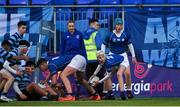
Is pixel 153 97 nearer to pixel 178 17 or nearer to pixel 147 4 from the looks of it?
pixel 178 17

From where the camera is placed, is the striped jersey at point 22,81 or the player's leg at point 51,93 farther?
the striped jersey at point 22,81

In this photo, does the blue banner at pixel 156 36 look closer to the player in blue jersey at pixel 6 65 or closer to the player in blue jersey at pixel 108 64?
the player in blue jersey at pixel 108 64

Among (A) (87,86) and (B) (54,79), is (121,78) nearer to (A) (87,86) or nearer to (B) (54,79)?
(A) (87,86)

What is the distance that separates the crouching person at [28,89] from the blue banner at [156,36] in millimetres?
2840

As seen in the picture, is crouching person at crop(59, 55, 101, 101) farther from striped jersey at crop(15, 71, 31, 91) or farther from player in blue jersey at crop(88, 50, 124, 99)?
striped jersey at crop(15, 71, 31, 91)

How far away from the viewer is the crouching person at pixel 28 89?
42.8 ft

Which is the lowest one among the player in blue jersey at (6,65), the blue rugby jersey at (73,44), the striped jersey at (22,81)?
the striped jersey at (22,81)

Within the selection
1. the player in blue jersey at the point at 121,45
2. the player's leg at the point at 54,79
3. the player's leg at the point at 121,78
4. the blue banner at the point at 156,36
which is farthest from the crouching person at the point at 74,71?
the blue banner at the point at 156,36

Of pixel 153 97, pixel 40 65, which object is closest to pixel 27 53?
pixel 40 65

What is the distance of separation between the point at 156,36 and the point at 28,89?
372cm

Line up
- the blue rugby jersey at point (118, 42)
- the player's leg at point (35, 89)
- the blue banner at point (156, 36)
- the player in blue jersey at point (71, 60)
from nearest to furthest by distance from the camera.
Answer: the player in blue jersey at point (71, 60) → the player's leg at point (35, 89) → the blue rugby jersey at point (118, 42) → the blue banner at point (156, 36)

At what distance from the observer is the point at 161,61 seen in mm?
14742

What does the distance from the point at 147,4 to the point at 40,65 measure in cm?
403

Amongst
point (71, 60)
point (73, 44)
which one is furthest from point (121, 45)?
point (71, 60)
